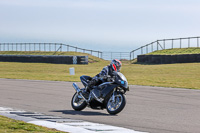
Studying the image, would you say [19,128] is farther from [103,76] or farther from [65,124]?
[103,76]

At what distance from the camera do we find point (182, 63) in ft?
139

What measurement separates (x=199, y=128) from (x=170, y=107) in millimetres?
3813

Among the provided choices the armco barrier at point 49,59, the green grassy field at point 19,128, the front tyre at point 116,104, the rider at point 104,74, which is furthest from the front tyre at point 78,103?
the armco barrier at point 49,59

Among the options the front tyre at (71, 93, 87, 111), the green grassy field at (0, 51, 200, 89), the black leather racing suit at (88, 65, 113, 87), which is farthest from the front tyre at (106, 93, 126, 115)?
the green grassy field at (0, 51, 200, 89)

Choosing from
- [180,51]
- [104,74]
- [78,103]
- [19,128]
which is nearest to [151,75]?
[180,51]

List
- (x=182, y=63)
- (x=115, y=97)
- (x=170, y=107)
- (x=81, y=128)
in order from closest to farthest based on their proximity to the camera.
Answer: (x=81, y=128) → (x=115, y=97) → (x=170, y=107) → (x=182, y=63)

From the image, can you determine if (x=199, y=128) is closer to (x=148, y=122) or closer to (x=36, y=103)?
(x=148, y=122)

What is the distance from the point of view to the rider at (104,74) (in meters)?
10.6

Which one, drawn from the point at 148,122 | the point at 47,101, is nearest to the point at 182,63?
the point at 47,101

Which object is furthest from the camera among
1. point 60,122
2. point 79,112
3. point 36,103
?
point 36,103

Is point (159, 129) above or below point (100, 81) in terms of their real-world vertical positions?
below

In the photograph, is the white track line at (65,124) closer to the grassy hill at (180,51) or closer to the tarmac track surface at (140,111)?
the tarmac track surface at (140,111)

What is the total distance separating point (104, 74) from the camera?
1062cm

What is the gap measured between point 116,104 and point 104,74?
0.85 meters
